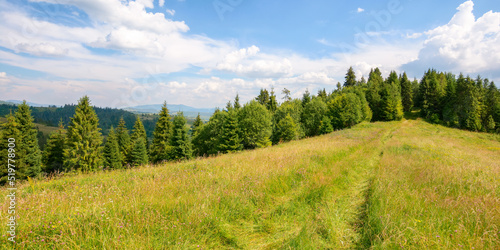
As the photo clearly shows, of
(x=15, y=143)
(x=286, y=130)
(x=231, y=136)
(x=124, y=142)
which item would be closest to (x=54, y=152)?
(x=15, y=143)

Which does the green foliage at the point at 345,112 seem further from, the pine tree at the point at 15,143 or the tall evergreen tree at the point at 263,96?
the pine tree at the point at 15,143

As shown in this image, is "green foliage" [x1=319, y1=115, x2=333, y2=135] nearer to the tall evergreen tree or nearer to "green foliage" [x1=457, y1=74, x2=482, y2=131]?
the tall evergreen tree

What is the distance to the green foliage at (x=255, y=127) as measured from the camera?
37219 mm

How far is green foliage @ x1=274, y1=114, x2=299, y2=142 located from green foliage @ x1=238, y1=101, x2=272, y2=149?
6786 mm

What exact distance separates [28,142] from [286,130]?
143 ft

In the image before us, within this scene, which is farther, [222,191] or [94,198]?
[222,191]

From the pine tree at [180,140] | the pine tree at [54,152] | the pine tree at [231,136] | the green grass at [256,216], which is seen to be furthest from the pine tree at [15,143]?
the green grass at [256,216]

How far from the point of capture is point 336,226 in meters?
4.42

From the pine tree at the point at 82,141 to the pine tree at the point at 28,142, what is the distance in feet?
11.1

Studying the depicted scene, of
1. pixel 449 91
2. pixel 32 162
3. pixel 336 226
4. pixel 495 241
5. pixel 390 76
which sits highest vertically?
pixel 390 76

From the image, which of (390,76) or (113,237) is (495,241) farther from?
(390,76)

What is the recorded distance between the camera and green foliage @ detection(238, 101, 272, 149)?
37219 mm

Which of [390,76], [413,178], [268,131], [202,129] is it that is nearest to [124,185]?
[413,178]

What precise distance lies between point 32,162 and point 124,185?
35.2 metres
